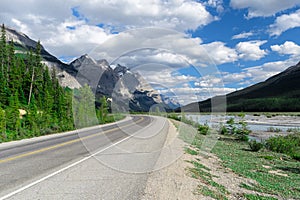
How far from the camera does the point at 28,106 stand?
141 ft

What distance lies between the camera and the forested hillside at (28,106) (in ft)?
79.2

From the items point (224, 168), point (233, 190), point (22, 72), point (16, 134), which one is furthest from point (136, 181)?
point (22, 72)

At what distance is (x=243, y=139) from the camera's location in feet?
99.8

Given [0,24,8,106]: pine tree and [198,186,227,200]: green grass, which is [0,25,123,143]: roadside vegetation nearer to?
[0,24,8,106]: pine tree

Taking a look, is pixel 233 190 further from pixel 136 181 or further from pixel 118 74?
pixel 118 74

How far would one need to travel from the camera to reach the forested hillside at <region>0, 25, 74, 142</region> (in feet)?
79.2

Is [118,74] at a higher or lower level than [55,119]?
higher

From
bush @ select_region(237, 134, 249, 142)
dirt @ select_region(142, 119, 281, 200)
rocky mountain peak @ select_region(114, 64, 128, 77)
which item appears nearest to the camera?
dirt @ select_region(142, 119, 281, 200)

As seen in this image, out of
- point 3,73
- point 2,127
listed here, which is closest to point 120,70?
point 2,127

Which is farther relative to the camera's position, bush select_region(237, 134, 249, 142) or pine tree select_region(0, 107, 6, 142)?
bush select_region(237, 134, 249, 142)

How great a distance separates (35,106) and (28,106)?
15.9m

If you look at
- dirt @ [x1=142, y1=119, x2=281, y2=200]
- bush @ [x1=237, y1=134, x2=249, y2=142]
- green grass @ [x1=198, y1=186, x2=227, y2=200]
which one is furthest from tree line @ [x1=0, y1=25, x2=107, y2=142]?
bush @ [x1=237, y1=134, x2=249, y2=142]

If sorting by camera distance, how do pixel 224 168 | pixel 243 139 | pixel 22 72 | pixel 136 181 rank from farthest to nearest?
pixel 22 72
pixel 243 139
pixel 224 168
pixel 136 181

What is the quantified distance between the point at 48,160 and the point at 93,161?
188 cm
